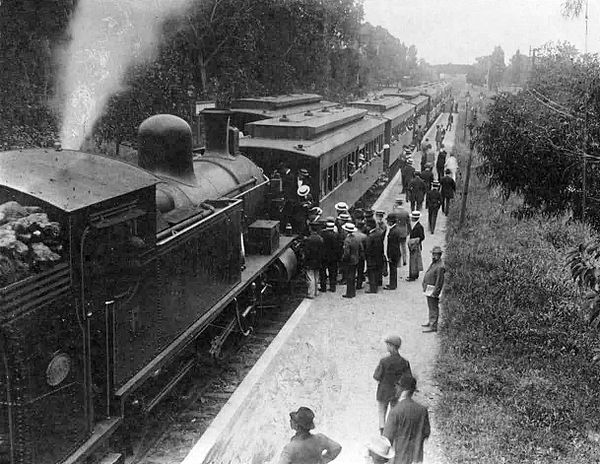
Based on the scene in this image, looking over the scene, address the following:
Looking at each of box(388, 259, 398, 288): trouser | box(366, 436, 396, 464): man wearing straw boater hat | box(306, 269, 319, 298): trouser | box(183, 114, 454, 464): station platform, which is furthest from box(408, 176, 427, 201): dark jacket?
box(366, 436, 396, 464): man wearing straw boater hat

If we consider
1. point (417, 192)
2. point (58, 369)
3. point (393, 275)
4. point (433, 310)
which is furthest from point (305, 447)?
point (417, 192)

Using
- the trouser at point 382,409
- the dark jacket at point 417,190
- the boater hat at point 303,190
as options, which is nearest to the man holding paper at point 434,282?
the boater hat at point 303,190

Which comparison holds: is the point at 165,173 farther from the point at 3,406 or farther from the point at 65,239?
the point at 3,406

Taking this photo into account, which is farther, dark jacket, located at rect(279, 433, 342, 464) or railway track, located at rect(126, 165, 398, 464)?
railway track, located at rect(126, 165, 398, 464)

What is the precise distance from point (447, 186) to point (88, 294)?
14.2m

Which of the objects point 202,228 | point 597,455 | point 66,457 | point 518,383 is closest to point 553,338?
point 518,383

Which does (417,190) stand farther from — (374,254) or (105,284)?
(105,284)

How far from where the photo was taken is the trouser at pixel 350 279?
10.9 m

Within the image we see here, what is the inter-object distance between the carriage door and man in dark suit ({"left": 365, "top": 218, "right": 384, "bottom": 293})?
6239 millimetres

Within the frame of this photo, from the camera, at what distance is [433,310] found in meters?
9.49

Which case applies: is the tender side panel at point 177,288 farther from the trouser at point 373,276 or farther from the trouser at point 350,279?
the trouser at point 373,276

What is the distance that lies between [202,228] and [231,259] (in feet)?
3.86

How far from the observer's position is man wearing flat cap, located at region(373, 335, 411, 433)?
6.03 metres

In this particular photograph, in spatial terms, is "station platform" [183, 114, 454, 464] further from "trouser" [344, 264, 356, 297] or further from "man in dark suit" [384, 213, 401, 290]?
"man in dark suit" [384, 213, 401, 290]
